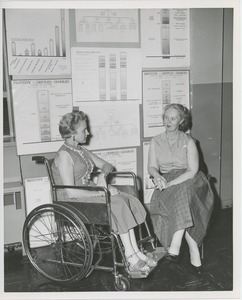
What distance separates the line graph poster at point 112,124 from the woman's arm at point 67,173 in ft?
2.82

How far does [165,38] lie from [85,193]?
1.87 metres

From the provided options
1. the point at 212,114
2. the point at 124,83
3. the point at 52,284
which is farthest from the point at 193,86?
the point at 52,284

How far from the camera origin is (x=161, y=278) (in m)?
3.04

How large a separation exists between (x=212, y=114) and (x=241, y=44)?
5.51 feet

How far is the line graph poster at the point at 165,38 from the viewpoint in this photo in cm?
379

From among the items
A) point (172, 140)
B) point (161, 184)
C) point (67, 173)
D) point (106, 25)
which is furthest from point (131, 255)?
point (106, 25)

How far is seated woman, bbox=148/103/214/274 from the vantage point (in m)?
3.02

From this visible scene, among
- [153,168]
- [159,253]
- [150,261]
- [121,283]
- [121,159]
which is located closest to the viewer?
[121,283]

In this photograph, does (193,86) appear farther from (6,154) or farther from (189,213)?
(6,154)

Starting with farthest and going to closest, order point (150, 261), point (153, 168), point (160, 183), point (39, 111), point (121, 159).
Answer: point (121, 159), point (39, 111), point (153, 168), point (160, 183), point (150, 261)

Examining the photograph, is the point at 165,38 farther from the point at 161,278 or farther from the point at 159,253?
the point at 161,278

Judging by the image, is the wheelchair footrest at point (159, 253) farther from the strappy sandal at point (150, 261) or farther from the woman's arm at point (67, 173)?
the woman's arm at point (67, 173)

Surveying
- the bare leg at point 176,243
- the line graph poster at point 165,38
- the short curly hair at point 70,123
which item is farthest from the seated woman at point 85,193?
the line graph poster at point 165,38

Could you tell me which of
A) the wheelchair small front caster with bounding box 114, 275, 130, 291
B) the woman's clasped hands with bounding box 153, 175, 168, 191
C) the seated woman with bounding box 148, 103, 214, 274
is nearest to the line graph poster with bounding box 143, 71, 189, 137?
the seated woman with bounding box 148, 103, 214, 274
